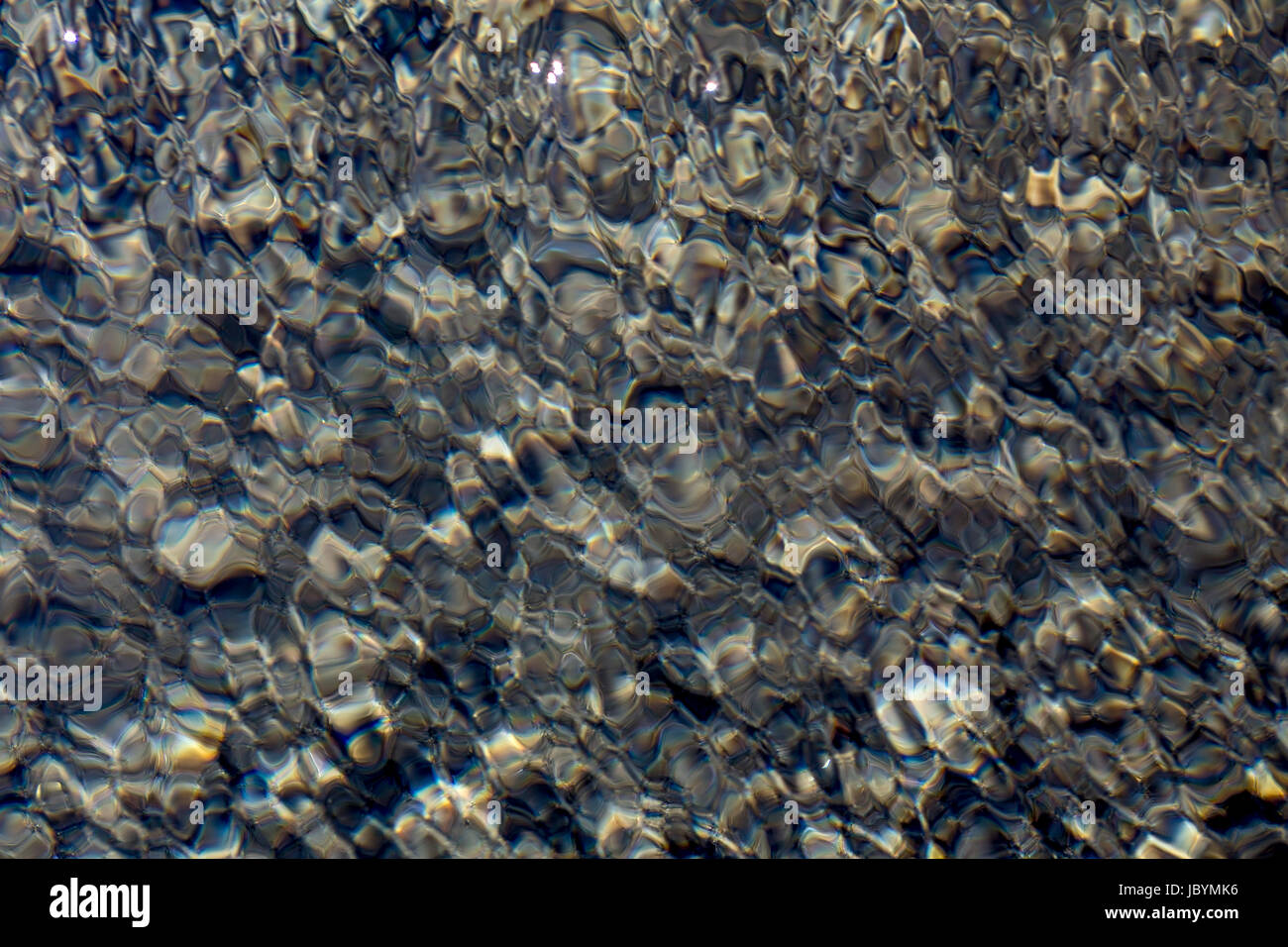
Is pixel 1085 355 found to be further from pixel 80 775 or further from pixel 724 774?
pixel 80 775

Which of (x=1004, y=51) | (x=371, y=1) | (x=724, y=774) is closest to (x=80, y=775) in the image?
(x=724, y=774)

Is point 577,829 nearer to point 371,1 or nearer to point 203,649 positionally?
point 203,649
